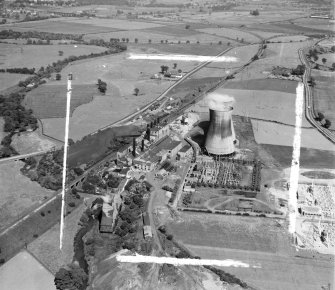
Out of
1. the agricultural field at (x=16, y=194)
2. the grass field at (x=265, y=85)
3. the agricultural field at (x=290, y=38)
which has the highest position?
the agricultural field at (x=290, y=38)

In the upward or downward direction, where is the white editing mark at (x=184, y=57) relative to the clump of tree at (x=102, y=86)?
upward

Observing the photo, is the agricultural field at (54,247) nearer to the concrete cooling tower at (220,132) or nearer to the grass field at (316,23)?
the concrete cooling tower at (220,132)

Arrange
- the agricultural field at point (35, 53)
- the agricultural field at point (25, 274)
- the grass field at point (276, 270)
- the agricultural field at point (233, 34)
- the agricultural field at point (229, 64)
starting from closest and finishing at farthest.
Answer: the agricultural field at point (25, 274) < the grass field at point (276, 270) < the agricultural field at point (229, 64) < the agricultural field at point (35, 53) < the agricultural field at point (233, 34)

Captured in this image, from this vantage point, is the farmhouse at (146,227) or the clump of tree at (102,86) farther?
the clump of tree at (102,86)

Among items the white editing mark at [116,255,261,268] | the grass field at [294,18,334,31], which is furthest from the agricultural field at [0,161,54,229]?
the grass field at [294,18,334,31]

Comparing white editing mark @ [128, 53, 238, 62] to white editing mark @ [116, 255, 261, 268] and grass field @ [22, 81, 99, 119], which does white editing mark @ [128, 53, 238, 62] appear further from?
white editing mark @ [116, 255, 261, 268]

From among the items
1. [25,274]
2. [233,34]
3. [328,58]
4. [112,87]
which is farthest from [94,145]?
[233,34]

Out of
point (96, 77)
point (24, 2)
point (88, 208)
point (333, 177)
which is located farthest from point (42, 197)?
point (24, 2)

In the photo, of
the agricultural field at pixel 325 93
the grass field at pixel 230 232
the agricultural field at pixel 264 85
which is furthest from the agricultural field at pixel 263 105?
the grass field at pixel 230 232
